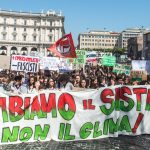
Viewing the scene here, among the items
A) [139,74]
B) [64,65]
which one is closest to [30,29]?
[64,65]

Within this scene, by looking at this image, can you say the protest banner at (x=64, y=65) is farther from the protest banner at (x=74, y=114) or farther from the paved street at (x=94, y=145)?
the paved street at (x=94, y=145)

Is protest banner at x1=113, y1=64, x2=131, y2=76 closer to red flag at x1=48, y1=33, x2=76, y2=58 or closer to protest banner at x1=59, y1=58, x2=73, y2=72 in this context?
protest banner at x1=59, y1=58, x2=73, y2=72

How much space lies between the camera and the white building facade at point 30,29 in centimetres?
14238

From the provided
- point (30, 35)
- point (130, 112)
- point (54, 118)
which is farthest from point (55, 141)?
point (30, 35)

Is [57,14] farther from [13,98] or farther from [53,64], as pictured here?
[13,98]

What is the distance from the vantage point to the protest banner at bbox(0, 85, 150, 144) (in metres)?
8.56

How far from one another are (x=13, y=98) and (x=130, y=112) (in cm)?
253

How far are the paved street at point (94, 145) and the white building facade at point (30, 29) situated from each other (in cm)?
13286

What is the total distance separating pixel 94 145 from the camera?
8617 millimetres

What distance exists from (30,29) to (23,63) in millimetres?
131076

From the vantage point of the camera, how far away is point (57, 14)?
145375mm

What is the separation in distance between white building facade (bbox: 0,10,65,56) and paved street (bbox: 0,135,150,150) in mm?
132859

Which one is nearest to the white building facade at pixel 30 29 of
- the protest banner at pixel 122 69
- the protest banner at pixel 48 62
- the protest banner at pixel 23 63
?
the protest banner at pixel 48 62

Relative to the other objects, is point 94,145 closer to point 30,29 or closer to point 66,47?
point 66,47
